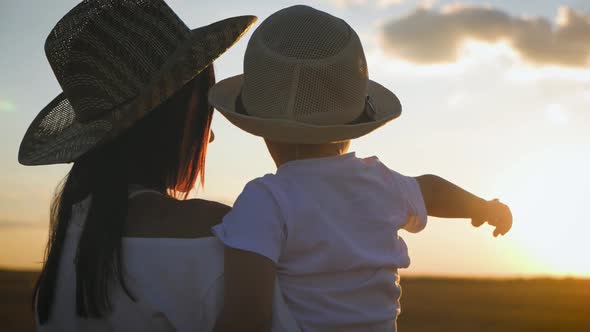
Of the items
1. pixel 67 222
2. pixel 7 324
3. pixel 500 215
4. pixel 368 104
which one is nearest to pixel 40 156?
pixel 67 222

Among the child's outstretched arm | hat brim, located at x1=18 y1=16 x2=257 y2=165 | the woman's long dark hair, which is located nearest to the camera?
the woman's long dark hair

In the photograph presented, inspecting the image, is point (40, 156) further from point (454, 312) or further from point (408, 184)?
point (454, 312)

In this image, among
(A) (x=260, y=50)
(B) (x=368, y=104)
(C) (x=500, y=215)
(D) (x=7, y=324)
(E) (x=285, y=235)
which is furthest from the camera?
(D) (x=7, y=324)

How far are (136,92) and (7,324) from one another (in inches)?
392

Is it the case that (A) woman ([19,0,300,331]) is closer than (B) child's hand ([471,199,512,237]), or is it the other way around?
(A) woman ([19,0,300,331])

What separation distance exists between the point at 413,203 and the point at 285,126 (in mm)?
687

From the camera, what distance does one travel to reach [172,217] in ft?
8.78

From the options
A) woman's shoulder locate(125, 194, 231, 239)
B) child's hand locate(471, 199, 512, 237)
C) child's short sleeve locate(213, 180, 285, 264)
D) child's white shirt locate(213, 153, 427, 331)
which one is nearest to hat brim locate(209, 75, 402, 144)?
child's white shirt locate(213, 153, 427, 331)

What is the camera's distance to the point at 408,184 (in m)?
3.01

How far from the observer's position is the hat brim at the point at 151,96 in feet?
9.27

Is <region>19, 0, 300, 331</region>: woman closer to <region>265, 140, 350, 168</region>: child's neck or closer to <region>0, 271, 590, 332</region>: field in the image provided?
<region>265, 140, 350, 168</region>: child's neck

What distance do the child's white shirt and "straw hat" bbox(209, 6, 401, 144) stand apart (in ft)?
0.50

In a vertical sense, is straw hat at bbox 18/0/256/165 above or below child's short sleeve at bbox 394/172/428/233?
above

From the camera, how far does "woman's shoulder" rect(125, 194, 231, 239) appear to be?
264cm
